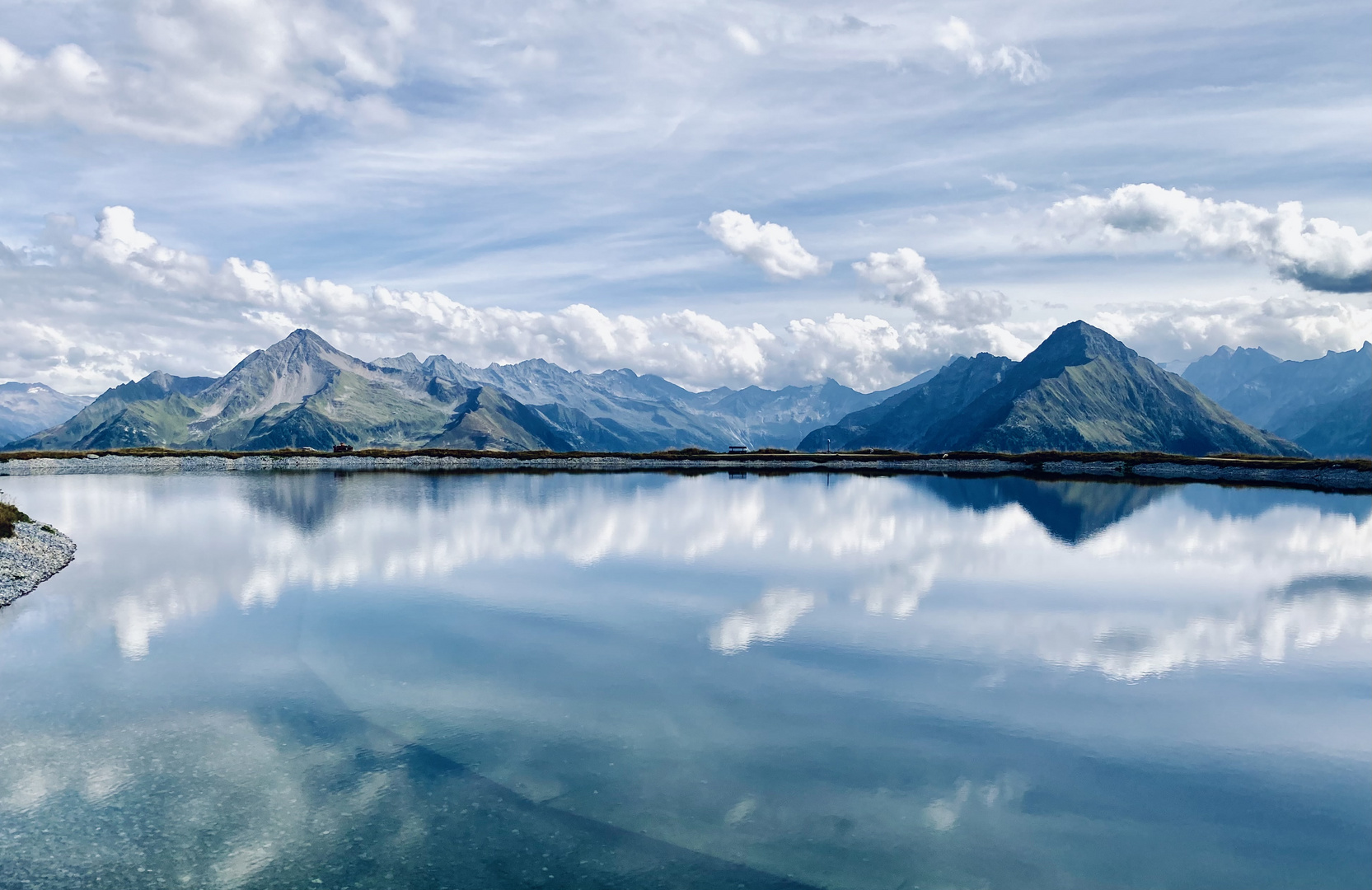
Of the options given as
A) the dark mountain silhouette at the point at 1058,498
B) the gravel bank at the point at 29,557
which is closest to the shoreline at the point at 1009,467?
the dark mountain silhouette at the point at 1058,498

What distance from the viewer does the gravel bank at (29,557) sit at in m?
50.4

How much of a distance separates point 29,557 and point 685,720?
56.4 metres

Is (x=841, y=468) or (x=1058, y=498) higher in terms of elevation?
(x=841, y=468)

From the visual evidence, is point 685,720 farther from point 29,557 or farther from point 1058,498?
point 1058,498

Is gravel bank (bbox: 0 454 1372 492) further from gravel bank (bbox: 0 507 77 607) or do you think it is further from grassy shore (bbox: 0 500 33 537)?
gravel bank (bbox: 0 507 77 607)

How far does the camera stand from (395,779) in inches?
927

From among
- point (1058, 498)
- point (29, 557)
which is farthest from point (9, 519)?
point (1058, 498)

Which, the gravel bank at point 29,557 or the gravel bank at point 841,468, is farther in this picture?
the gravel bank at point 841,468

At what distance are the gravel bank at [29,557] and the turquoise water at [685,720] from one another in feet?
5.37

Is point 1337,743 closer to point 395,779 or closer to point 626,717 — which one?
point 626,717

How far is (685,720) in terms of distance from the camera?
93.5 feet

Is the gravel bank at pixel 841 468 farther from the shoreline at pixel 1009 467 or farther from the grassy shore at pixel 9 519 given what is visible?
the grassy shore at pixel 9 519

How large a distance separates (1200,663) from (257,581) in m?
55.1

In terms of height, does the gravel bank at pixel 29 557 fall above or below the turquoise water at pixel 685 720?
above
